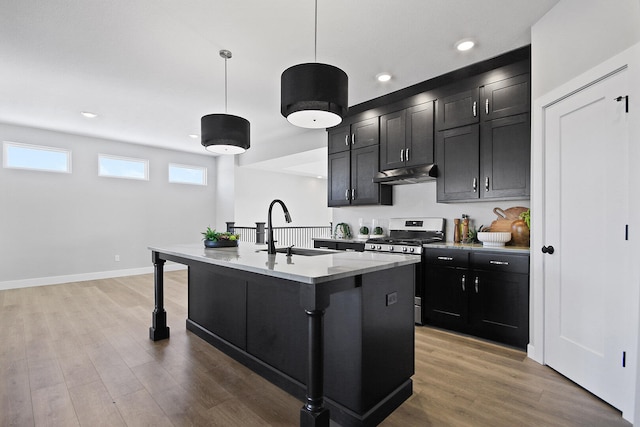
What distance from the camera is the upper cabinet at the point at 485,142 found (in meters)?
3.08

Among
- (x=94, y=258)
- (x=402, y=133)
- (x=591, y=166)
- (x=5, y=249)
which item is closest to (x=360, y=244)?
(x=402, y=133)

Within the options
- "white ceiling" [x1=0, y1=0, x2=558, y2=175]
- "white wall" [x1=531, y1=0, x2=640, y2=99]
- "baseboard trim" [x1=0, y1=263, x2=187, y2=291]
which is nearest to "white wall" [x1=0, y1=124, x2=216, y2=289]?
"baseboard trim" [x1=0, y1=263, x2=187, y2=291]

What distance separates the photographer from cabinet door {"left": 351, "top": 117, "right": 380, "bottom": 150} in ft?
14.4

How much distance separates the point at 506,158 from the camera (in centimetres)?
318

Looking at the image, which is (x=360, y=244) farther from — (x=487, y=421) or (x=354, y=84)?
(x=487, y=421)

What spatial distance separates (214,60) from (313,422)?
3331 millimetres

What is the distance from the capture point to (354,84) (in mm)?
3912

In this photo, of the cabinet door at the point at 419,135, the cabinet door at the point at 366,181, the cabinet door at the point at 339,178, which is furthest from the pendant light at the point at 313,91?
the cabinet door at the point at 339,178

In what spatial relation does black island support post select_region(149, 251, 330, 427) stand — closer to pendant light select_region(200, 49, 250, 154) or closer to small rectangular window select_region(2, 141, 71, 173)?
pendant light select_region(200, 49, 250, 154)

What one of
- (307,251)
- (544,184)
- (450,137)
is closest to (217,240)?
(307,251)

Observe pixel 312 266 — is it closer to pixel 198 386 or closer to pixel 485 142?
pixel 198 386

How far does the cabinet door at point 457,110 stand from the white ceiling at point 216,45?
1.04ft

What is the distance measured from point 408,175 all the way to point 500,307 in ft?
5.66

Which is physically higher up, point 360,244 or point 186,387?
point 360,244
